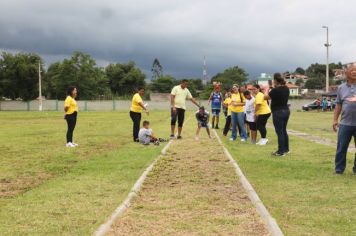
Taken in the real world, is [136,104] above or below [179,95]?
below

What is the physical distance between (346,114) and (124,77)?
111 metres

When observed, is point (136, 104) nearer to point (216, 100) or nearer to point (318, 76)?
point (216, 100)

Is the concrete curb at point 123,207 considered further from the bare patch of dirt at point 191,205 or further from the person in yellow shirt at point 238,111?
the person in yellow shirt at point 238,111

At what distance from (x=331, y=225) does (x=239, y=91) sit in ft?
37.2

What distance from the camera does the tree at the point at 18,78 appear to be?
90438mm

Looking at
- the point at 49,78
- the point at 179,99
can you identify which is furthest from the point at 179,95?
the point at 49,78

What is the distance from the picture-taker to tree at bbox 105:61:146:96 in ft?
388

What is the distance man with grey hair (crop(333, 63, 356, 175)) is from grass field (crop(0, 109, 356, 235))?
0.30m

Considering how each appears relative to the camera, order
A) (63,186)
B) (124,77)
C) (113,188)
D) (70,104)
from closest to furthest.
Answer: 1. (113,188)
2. (63,186)
3. (70,104)
4. (124,77)

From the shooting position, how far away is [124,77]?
118688 millimetres

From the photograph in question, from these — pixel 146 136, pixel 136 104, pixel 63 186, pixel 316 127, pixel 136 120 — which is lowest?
pixel 316 127

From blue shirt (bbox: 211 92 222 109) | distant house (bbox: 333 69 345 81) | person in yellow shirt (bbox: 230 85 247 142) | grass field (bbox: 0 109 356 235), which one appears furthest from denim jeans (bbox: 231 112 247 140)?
blue shirt (bbox: 211 92 222 109)

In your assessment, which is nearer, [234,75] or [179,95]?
[179,95]

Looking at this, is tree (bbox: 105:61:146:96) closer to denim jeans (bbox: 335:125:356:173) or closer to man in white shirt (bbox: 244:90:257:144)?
man in white shirt (bbox: 244:90:257:144)
